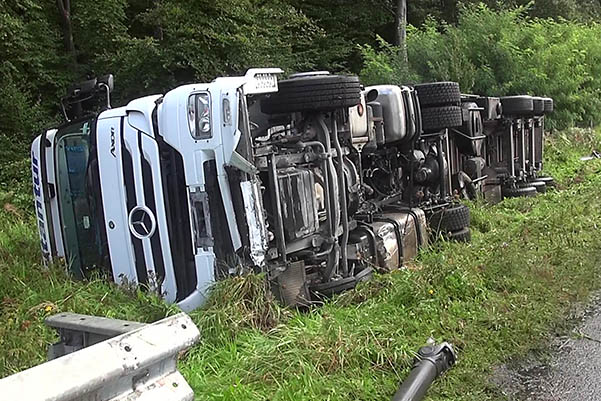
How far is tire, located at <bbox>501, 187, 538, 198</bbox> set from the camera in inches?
335

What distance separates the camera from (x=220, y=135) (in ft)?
13.0

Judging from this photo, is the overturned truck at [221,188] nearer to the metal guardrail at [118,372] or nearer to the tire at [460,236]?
the tire at [460,236]

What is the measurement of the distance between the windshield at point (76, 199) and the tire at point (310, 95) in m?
1.29

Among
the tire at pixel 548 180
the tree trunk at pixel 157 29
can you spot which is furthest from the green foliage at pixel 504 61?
the tree trunk at pixel 157 29

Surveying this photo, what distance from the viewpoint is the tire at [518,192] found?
8516 millimetres

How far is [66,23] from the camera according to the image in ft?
49.2

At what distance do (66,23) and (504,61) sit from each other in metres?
9.58

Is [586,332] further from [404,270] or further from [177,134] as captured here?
[177,134]

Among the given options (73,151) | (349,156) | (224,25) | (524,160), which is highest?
(224,25)

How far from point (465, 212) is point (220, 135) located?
299 centimetres

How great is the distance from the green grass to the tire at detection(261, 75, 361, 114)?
126 centimetres

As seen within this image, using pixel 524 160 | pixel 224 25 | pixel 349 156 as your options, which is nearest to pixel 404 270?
pixel 349 156

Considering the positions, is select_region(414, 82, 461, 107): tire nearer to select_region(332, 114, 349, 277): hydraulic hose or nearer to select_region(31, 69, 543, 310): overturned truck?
select_region(31, 69, 543, 310): overturned truck

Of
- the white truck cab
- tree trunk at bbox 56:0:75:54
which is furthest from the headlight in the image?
tree trunk at bbox 56:0:75:54
